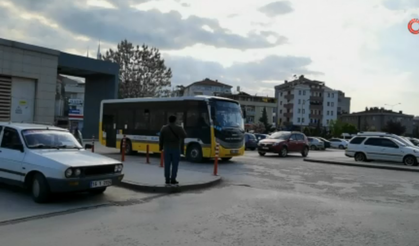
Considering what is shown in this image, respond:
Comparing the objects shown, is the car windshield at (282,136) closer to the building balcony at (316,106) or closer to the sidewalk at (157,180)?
the sidewalk at (157,180)

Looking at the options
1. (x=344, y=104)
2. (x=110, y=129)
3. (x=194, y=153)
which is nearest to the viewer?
(x=194, y=153)

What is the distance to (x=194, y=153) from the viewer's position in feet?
60.8

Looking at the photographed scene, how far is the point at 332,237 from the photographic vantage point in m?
6.32

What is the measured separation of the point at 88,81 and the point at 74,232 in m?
31.5

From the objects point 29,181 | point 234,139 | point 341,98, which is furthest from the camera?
point 341,98

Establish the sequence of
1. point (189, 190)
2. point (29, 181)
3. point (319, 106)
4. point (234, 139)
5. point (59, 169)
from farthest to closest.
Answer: point (319, 106)
point (234, 139)
point (189, 190)
point (29, 181)
point (59, 169)

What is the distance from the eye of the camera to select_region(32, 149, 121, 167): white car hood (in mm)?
8297

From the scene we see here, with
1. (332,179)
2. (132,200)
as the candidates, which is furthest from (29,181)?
(332,179)

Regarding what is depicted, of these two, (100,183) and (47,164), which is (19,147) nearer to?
(47,164)

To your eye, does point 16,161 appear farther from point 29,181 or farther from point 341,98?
point 341,98

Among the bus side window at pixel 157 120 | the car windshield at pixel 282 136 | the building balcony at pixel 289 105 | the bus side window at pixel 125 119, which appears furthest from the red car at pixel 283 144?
the building balcony at pixel 289 105

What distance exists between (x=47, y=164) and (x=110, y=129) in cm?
1468

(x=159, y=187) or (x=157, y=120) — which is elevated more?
(x=157, y=120)

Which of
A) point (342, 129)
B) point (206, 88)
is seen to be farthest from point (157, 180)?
point (206, 88)
